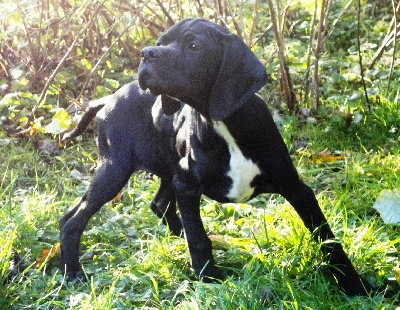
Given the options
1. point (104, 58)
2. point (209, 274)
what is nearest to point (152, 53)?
point (209, 274)

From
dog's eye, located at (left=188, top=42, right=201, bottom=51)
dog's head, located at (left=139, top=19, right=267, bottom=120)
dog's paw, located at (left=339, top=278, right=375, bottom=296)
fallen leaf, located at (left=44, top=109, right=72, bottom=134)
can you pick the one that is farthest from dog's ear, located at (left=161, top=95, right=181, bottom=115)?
fallen leaf, located at (left=44, top=109, right=72, bottom=134)

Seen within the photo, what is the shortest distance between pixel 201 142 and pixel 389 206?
112cm

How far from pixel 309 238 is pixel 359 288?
1.00 feet

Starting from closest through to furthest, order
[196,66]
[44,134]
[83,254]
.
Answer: [196,66] → [83,254] → [44,134]

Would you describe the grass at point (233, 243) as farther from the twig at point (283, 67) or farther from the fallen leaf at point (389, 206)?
the twig at point (283, 67)

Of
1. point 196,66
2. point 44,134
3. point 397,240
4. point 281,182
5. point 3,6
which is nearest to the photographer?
point 196,66

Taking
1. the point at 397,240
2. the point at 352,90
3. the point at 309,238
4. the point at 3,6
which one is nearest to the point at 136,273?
the point at 309,238

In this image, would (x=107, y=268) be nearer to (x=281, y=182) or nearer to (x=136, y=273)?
(x=136, y=273)

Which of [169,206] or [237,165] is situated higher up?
[237,165]

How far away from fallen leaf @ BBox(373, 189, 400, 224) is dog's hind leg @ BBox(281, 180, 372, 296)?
0.50 meters

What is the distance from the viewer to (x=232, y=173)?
2.79 metres

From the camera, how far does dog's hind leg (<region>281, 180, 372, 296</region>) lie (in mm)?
2859

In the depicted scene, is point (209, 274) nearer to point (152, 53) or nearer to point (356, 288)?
point (356, 288)

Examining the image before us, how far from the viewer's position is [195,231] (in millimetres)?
2939
